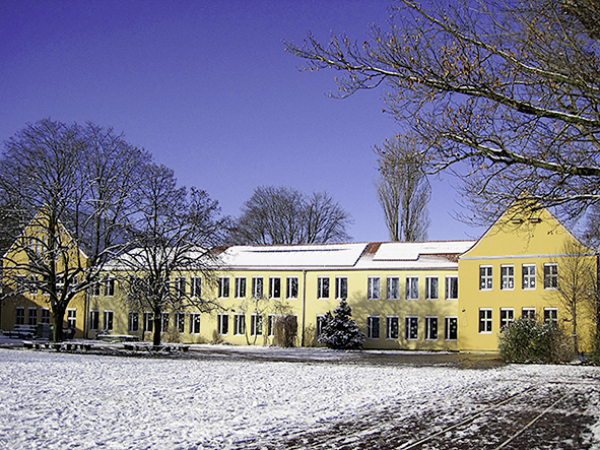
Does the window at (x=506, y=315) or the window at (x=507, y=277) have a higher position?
the window at (x=507, y=277)

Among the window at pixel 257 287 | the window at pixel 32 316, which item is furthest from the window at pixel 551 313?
the window at pixel 32 316

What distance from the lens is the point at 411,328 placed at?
4591 centimetres

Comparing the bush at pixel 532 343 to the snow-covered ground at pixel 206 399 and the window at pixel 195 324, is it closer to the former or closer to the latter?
the snow-covered ground at pixel 206 399

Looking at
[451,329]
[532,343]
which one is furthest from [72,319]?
[532,343]

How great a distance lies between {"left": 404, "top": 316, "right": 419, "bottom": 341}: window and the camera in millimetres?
45719

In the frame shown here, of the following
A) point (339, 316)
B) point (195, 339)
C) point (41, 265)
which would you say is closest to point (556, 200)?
point (41, 265)

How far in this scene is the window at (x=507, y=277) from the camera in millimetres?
42406

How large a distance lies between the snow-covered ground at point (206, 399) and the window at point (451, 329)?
18527mm

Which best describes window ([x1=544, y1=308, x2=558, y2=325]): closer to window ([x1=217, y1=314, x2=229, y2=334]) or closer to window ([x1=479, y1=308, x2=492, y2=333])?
window ([x1=479, y1=308, x2=492, y2=333])

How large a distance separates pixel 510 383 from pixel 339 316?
2221cm

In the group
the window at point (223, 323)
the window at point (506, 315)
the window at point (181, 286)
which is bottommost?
the window at point (223, 323)

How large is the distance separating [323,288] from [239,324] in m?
6.74

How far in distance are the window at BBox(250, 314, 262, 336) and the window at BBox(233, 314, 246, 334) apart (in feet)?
2.00

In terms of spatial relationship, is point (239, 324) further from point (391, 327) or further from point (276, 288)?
point (391, 327)
